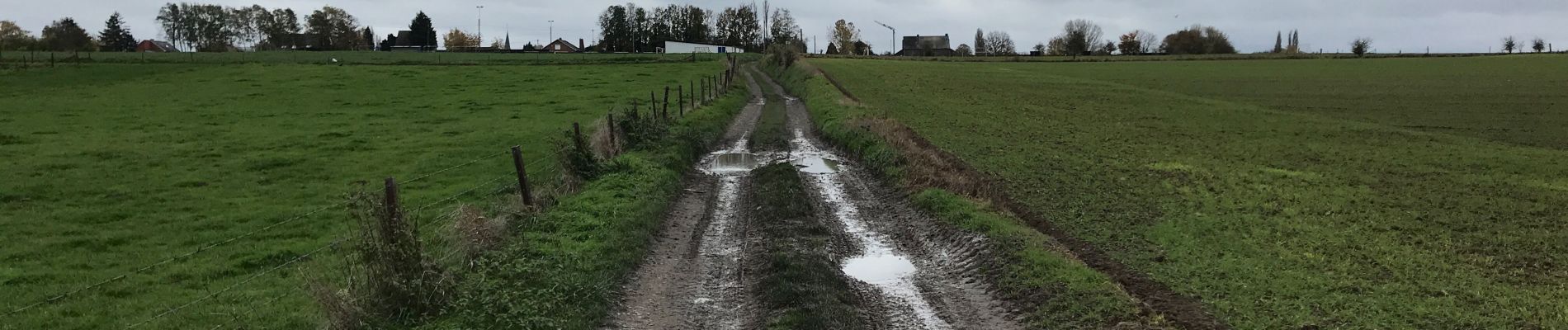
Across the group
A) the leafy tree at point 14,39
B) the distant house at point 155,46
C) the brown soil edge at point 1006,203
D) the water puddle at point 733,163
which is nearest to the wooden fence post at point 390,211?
the brown soil edge at point 1006,203

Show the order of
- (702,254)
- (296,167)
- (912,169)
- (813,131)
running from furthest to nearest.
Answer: (813,131) < (296,167) < (912,169) < (702,254)

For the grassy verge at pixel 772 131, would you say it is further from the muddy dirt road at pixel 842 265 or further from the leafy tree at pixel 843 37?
the leafy tree at pixel 843 37

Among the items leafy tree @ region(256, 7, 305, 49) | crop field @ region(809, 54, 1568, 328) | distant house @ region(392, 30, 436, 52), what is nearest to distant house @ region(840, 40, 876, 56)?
distant house @ region(392, 30, 436, 52)

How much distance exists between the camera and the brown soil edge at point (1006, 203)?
30.2 ft

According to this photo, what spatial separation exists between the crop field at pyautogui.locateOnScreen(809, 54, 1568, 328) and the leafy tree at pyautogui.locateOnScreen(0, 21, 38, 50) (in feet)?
282

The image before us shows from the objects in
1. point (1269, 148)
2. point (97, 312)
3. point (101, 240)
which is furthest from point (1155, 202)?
point (101, 240)

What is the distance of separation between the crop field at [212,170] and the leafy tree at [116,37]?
329 feet

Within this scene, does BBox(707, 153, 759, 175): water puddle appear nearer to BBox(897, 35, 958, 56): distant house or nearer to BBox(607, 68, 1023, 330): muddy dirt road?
BBox(607, 68, 1023, 330): muddy dirt road

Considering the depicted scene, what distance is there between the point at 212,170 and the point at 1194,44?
13409cm

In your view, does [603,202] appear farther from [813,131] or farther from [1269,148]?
[1269,148]

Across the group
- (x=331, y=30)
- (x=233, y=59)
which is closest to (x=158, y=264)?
(x=233, y=59)

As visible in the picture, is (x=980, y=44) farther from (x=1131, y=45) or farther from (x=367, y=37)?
(x=367, y=37)

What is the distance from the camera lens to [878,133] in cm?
2292

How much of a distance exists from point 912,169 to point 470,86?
36721 mm
